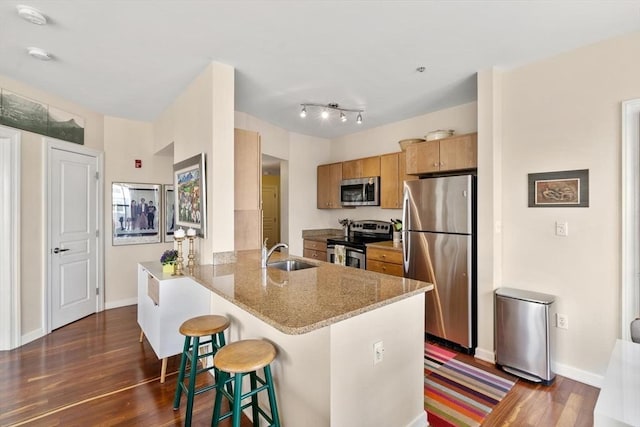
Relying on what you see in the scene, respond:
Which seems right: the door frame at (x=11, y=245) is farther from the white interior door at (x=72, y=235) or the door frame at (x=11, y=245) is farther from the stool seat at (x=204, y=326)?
the stool seat at (x=204, y=326)

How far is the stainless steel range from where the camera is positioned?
4.09 m

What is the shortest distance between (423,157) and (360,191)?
49.2 inches

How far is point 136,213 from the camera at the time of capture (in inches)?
176

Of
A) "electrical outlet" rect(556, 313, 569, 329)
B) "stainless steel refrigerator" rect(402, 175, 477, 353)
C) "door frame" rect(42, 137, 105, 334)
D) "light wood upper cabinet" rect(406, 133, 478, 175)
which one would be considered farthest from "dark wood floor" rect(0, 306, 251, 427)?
"light wood upper cabinet" rect(406, 133, 478, 175)

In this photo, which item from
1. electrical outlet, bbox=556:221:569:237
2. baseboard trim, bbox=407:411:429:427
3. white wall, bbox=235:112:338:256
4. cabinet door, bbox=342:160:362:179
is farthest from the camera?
white wall, bbox=235:112:338:256

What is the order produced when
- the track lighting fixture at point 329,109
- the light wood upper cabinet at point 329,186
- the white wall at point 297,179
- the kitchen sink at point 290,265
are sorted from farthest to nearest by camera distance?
1. the light wood upper cabinet at point 329,186
2. the white wall at point 297,179
3. the track lighting fixture at point 329,109
4. the kitchen sink at point 290,265

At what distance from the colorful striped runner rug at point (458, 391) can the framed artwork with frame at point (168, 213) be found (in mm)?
4013

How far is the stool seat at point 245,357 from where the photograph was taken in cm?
147

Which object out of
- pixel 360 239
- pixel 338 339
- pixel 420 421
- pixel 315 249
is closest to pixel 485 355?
pixel 420 421

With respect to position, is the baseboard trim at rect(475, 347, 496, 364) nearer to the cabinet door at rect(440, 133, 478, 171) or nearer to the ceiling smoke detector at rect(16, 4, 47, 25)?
the cabinet door at rect(440, 133, 478, 171)

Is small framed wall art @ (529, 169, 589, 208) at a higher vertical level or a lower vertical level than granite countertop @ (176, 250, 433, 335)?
higher

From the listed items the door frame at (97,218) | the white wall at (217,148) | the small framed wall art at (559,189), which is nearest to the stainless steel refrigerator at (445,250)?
the small framed wall art at (559,189)

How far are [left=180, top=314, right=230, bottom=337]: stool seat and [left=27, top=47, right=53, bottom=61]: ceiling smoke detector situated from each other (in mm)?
2474

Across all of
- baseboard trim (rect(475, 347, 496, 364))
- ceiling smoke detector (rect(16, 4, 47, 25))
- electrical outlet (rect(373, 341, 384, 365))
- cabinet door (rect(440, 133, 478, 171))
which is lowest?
baseboard trim (rect(475, 347, 496, 364))
